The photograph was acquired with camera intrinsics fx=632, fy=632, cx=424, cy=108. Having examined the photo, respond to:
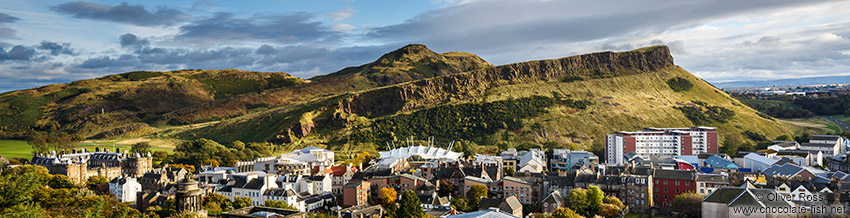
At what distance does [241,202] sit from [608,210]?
26.5 meters

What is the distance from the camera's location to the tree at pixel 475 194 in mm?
48553

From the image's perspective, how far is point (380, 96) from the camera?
124375 millimetres

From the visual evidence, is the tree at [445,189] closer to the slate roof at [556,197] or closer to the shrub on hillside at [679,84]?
the slate roof at [556,197]

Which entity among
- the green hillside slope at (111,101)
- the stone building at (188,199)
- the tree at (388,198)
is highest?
the green hillside slope at (111,101)

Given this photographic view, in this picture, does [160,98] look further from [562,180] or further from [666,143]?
[562,180]

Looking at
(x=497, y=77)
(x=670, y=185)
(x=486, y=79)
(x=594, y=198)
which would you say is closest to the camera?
(x=594, y=198)

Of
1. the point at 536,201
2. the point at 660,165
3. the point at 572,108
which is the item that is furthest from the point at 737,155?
the point at 572,108

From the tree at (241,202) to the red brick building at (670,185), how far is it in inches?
1252

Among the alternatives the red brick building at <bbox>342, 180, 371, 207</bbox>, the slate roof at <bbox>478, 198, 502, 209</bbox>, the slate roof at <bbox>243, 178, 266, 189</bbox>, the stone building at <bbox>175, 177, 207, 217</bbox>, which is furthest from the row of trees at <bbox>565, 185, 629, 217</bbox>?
the stone building at <bbox>175, 177, 207, 217</bbox>

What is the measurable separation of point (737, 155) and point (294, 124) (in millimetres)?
68815

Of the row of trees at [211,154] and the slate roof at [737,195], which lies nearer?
the slate roof at [737,195]

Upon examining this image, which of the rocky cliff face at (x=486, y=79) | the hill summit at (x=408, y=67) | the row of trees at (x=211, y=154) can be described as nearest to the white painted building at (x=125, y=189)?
the row of trees at (x=211, y=154)

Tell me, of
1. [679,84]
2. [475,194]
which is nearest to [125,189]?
[475,194]

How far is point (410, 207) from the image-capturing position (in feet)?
140
